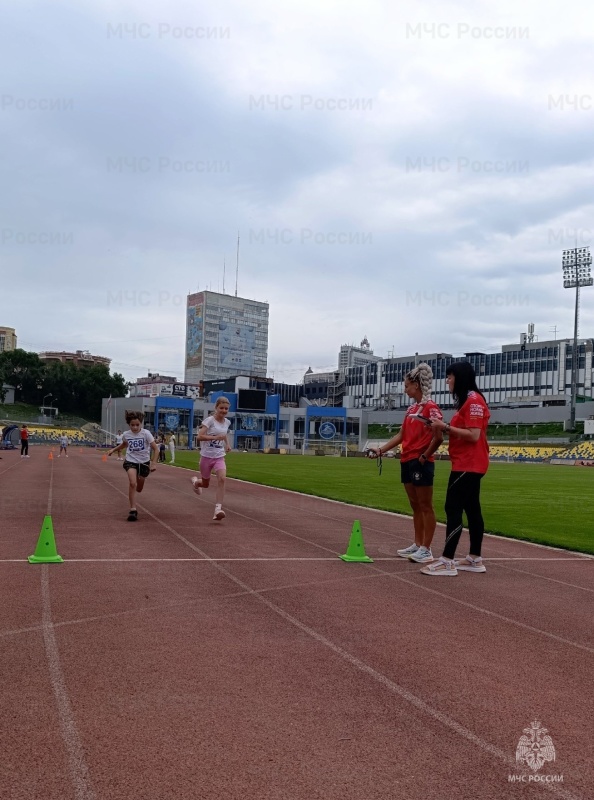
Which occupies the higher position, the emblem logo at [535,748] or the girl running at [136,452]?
the girl running at [136,452]

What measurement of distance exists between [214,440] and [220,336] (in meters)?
170

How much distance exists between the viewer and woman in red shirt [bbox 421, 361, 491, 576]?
7.63 metres

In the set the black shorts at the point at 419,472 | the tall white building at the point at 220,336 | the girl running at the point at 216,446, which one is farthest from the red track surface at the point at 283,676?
the tall white building at the point at 220,336

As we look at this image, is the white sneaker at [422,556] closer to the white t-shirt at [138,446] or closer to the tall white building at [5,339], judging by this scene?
the white t-shirt at [138,446]

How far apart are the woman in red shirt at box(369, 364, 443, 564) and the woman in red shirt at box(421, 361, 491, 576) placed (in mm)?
475

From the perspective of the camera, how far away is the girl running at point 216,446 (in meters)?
12.0

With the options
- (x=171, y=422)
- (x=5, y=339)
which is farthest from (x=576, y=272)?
(x=5, y=339)

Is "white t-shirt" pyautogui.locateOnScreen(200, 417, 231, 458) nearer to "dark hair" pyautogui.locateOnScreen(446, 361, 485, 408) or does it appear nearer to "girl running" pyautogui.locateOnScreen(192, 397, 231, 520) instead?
"girl running" pyautogui.locateOnScreen(192, 397, 231, 520)

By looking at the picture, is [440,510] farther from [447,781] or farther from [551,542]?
[447,781]

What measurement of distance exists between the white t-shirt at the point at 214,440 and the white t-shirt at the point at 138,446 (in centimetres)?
91

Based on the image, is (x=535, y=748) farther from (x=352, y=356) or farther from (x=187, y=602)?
(x=352, y=356)

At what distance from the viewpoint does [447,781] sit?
10.1ft

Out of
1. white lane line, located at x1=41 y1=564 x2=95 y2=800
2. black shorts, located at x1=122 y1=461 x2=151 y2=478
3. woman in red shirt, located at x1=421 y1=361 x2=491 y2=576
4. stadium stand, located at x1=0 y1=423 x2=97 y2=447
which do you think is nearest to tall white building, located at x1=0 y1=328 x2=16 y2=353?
stadium stand, located at x1=0 y1=423 x2=97 y2=447

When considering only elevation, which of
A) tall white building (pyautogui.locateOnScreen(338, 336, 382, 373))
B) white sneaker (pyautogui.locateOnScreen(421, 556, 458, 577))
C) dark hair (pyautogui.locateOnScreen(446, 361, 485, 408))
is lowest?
white sneaker (pyautogui.locateOnScreen(421, 556, 458, 577))
